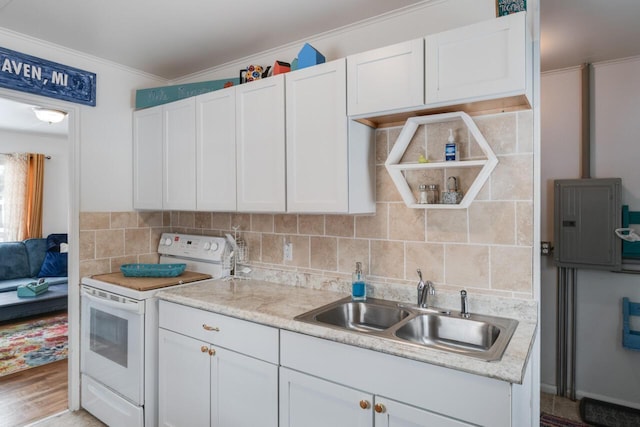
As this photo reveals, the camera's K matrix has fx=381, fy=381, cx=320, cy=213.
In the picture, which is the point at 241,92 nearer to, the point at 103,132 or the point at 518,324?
the point at 103,132

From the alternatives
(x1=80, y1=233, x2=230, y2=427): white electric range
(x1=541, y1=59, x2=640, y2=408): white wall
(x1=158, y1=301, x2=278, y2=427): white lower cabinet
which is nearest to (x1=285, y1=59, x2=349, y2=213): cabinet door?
(x1=158, y1=301, x2=278, y2=427): white lower cabinet

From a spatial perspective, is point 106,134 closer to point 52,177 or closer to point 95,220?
point 95,220

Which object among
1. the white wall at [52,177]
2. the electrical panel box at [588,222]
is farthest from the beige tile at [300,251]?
the white wall at [52,177]

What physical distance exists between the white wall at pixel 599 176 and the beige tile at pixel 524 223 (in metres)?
1.51

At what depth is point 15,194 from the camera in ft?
17.8

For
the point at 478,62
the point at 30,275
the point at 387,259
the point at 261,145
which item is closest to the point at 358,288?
the point at 387,259

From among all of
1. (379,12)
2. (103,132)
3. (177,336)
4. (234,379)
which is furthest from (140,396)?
(379,12)

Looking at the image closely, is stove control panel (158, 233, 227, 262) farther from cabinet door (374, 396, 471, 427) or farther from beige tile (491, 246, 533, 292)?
beige tile (491, 246, 533, 292)

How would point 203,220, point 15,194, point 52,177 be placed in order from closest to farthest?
point 203,220
point 15,194
point 52,177

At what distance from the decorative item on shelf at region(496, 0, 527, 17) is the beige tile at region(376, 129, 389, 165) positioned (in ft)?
2.37

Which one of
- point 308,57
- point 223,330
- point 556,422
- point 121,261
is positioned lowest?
point 556,422

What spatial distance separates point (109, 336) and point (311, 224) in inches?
58.2

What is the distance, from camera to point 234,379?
6.08ft

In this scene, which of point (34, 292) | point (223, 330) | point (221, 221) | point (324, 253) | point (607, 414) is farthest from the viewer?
→ point (34, 292)
